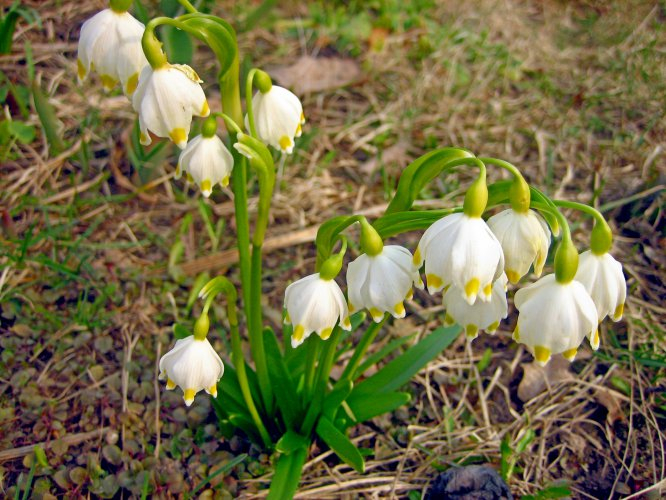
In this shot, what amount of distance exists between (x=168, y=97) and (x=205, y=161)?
0.14 meters

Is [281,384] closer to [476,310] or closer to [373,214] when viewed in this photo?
[476,310]

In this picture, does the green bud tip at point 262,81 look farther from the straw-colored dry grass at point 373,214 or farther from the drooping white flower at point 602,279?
the straw-colored dry grass at point 373,214

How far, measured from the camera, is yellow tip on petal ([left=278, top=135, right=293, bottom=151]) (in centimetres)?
127

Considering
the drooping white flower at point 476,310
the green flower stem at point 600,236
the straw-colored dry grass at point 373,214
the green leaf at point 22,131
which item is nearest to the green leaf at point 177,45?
the straw-colored dry grass at point 373,214

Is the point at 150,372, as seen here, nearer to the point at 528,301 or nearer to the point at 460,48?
the point at 528,301

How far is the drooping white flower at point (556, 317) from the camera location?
1.04 meters

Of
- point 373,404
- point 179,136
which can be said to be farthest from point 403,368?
point 179,136

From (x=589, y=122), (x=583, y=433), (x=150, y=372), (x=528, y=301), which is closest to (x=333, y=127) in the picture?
(x=589, y=122)

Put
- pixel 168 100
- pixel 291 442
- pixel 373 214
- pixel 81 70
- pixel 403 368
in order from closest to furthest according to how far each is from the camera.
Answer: pixel 168 100, pixel 81 70, pixel 291 442, pixel 403 368, pixel 373 214

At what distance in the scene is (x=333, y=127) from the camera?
8.72 feet

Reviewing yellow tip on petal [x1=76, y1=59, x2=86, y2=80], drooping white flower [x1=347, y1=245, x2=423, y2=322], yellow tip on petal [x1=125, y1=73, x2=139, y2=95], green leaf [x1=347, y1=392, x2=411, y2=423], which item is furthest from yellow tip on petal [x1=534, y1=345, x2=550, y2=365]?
yellow tip on petal [x1=76, y1=59, x2=86, y2=80]

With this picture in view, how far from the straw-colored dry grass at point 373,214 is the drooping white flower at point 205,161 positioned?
0.77m

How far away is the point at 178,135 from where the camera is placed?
3.77 ft

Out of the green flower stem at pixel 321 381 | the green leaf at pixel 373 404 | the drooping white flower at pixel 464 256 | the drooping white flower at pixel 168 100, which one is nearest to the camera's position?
the drooping white flower at pixel 464 256
